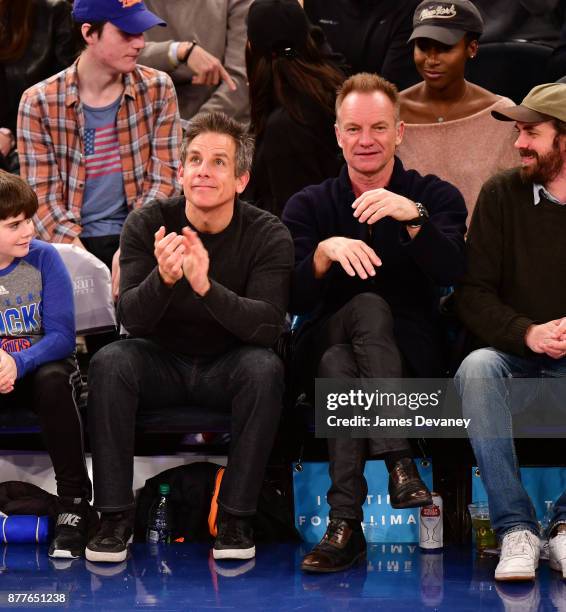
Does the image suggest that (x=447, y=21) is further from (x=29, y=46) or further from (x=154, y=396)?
(x=154, y=396)

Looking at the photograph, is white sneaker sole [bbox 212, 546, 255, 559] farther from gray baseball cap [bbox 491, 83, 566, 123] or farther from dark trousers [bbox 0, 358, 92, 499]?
gray baseball cap [bbox 491, 83, 566, 123]

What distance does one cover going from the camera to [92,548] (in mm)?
4062

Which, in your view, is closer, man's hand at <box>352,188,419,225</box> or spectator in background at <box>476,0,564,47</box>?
man's hand at <box>352,188,419,225</box>

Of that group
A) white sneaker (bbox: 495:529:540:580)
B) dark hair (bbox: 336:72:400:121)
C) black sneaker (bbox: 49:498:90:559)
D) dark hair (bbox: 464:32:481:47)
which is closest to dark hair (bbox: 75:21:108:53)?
dark hair (bbox: 336:72:400:121)

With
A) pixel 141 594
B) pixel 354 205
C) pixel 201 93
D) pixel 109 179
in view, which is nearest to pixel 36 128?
pixel 109 179

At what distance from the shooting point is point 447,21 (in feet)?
17.0

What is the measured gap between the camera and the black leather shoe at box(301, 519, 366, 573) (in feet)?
12.9

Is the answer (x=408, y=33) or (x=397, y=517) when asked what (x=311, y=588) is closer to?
(x=397, y=517)

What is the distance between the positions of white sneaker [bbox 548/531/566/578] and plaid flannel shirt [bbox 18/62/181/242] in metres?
2.26

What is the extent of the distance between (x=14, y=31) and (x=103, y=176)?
3.28 ft

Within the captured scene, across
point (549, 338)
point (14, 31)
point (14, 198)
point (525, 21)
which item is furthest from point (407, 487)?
point (14, 31)

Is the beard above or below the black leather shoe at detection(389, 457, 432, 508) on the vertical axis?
above

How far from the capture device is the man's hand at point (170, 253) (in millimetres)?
3930

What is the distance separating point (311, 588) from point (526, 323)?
1.19 metres
